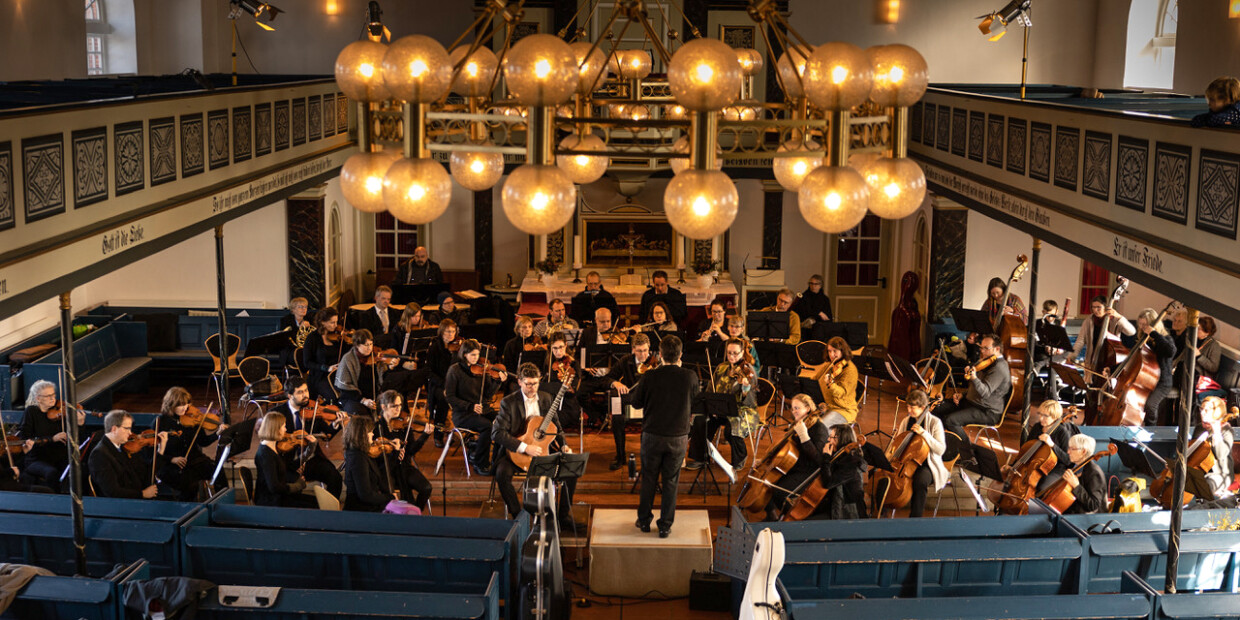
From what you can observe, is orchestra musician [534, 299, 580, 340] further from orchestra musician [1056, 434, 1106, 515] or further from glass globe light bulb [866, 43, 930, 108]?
glass globe light bulb [866, 43, 930, 108]

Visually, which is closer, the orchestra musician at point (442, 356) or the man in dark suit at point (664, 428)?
the man in dark suit at point (664, 428)

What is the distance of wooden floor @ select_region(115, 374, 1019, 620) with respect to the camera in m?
8.70

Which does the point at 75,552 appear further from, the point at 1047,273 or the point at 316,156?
the point at 1047,273

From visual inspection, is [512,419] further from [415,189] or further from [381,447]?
[415,189]

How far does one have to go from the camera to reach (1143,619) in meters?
7.00

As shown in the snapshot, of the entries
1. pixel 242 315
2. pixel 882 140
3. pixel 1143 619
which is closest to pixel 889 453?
pixel 1143 619

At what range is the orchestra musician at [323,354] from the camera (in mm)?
11430

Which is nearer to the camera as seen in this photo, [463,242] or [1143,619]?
[1143,619]

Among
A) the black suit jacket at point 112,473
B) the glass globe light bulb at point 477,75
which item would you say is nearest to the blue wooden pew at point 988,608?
the glass globe light bulb at point 477,75

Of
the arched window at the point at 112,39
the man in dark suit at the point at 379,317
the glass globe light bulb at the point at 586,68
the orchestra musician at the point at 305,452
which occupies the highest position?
the arched window at the point at 112,39

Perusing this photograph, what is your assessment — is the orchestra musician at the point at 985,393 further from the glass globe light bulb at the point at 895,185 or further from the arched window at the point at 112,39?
the arched window at the point at 112,39

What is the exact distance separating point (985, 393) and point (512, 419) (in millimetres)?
4494

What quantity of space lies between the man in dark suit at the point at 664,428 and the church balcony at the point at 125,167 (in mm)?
3852

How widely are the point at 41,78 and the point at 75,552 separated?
7027mm
